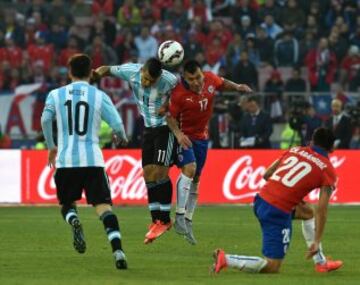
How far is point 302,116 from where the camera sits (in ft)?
83.6

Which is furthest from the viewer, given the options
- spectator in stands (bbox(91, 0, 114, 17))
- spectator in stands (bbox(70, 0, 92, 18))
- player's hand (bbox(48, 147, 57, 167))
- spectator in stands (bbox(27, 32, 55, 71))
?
spectator in stands (bbox(70, 0, 92, 18))

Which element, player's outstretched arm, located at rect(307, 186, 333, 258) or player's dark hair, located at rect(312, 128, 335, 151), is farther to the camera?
player's dark hair, located at rect(312, 128, 335, 151)

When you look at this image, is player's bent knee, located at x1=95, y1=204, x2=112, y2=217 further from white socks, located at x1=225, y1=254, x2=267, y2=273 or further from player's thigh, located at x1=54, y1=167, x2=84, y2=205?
white socks, located at x1=225, y1=254, x2=267, y2=273

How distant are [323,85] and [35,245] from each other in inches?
591

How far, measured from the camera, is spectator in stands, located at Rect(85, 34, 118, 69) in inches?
1135

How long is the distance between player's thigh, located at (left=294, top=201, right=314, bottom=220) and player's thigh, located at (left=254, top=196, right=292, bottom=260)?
0.49 meters

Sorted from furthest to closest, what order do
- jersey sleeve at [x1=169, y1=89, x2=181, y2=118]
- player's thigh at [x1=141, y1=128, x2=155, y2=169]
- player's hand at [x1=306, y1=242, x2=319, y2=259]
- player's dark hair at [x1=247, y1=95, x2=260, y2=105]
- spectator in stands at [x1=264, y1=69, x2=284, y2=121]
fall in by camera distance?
spectator in stands at [x1=264, y1=69, x2=284, y2=121] < player's dark hair at [x1=247, y1=95, x2=260, y2=105] < player's thigh at [x1=141, y1=128, x2=155, y2=169] < jersey sleeve at [x1=169, y1=89, x2=181, y2=118] < player's hand at [x1=306, y1=242, x2=319, y2=259]

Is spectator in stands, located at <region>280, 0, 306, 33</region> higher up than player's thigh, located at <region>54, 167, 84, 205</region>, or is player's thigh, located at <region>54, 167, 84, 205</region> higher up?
player's thigh, located at <region>54, 167, 84, 205</region>

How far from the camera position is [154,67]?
1495 centimetres

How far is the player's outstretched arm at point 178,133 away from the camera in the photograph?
15055 millimetres

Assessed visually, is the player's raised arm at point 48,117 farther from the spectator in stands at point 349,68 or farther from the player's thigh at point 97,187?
the spectator in stands at point 349,68

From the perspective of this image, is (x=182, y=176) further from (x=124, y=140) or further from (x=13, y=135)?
(x=13, y=135)

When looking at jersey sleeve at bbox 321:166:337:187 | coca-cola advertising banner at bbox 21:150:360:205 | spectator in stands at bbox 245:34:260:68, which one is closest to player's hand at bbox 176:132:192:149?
jersey sleeve at bbox 321:166:337:187

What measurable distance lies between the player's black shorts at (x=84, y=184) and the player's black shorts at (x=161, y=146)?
2.87 metres
